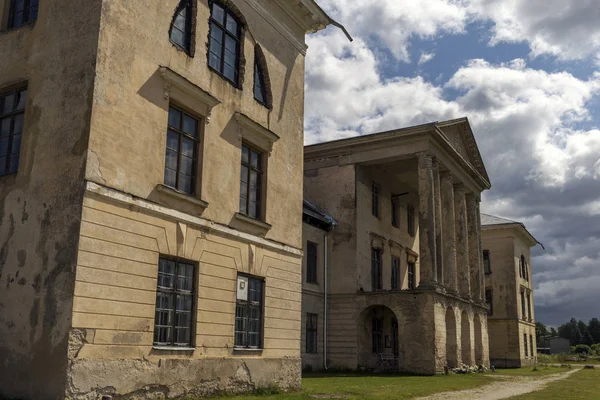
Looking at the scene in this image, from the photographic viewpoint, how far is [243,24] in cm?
1559

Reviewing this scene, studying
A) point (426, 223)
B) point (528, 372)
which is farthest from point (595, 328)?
point (426, 223)

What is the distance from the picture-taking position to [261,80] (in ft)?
53.7

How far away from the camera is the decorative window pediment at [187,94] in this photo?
489 inches

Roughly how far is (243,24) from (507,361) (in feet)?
138

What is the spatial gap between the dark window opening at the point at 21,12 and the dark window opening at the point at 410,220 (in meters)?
28.7

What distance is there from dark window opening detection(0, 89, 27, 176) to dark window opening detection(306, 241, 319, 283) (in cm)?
1897

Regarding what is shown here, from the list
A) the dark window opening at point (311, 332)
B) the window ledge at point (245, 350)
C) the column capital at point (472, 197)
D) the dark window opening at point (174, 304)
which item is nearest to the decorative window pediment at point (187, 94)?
the dark window opening at point (174, 304)

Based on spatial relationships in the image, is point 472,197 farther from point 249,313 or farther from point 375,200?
point 249,313

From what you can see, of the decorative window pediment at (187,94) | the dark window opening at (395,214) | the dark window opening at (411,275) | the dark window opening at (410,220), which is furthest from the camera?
the dark window opening at (410,220)

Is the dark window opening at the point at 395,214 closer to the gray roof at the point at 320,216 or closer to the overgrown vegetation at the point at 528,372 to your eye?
the gray roof at the point at 320,216

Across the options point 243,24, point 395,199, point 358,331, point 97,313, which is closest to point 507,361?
point 395,199

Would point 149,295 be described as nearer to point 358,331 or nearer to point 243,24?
point 243,24

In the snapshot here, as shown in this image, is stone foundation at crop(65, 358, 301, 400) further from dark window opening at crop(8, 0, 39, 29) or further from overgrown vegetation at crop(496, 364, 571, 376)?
overgrown vegetation at crop(496, 364, 571, 376)

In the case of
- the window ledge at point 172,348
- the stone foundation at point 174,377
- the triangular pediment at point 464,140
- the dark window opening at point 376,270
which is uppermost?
the triangular pediment at point 464,140
